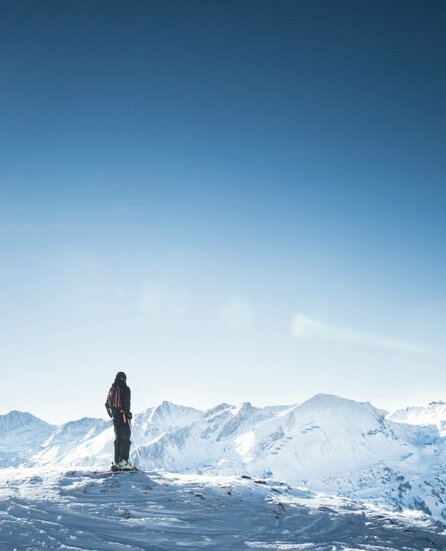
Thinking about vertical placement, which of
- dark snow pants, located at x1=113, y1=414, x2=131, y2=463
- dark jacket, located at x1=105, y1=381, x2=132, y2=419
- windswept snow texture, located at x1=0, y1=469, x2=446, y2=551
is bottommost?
windswept snow texture, located at x1=0, y1=469, x2=446, y2=551

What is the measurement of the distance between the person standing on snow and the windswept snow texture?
9.07ft

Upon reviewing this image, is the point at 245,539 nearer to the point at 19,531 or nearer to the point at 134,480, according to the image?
the point at 19,531

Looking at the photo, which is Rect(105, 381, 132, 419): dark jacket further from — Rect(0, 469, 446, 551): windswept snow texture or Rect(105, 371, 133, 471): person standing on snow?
Rect(0, 469, 446, 551): windswept snow texture

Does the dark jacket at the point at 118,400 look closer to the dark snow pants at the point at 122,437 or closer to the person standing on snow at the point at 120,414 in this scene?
the person standing on snow at the point at 120,414

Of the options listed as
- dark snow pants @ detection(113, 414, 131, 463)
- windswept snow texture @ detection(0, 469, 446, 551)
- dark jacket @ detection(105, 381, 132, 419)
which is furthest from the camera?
dark jacket @ detection(105, 381, 132, 419)

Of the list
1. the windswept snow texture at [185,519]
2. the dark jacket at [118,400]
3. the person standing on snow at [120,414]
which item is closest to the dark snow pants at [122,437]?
the person standing on snow at [120,414]

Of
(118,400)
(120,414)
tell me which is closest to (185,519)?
(120,414)

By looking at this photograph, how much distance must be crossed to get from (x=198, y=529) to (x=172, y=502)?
284 centimetres

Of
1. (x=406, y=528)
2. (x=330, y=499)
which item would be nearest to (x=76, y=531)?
(x=406, y=528)

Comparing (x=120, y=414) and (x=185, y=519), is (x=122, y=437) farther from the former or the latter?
(x=185, y=519)

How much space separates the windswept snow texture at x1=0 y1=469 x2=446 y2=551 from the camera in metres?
10.3

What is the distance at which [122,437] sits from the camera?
66.2 feet

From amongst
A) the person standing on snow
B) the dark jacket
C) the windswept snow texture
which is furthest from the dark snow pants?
the windswept snow texture

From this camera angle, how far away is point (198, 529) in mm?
11602
